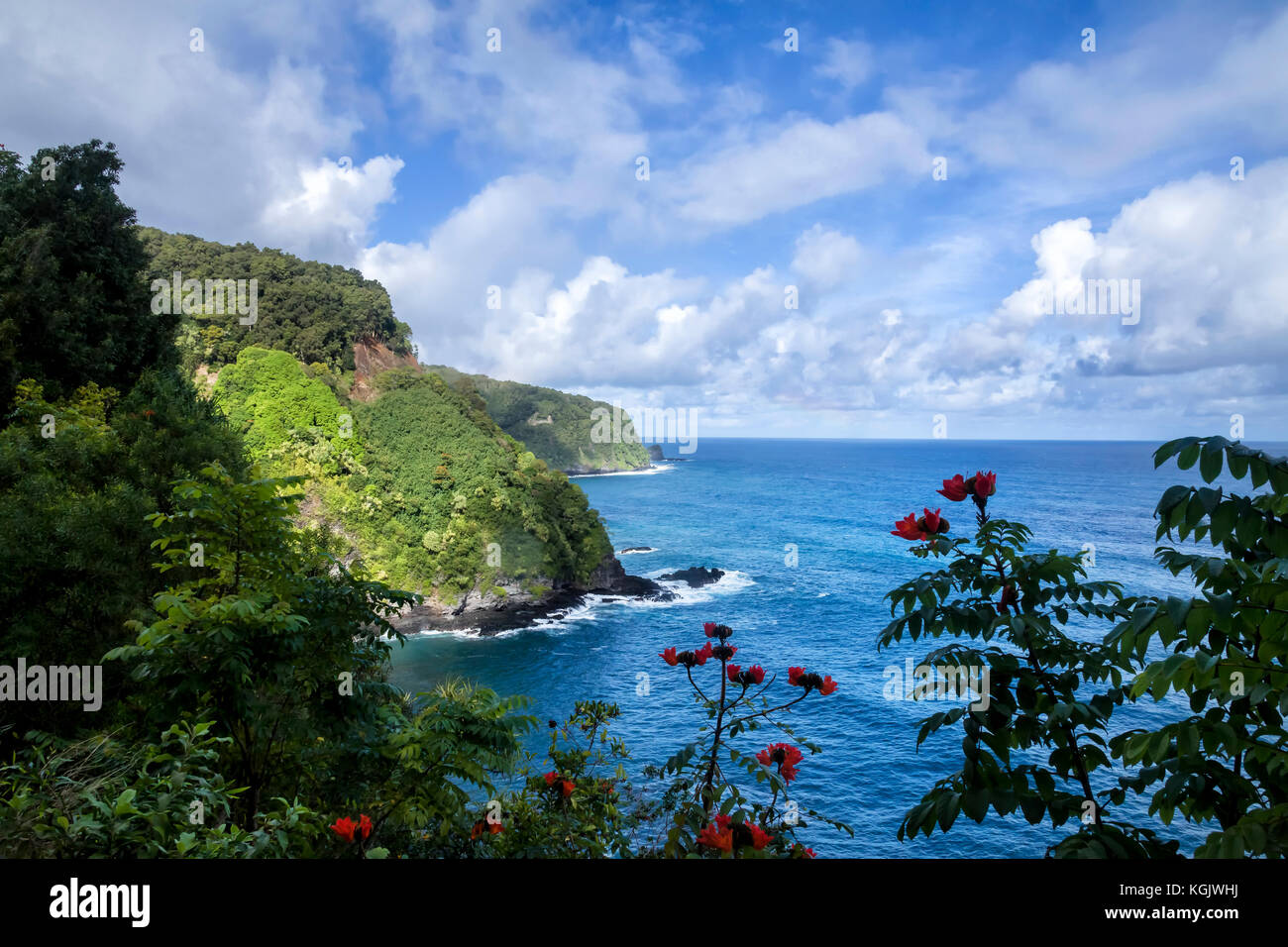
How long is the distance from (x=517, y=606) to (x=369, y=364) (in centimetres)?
3051

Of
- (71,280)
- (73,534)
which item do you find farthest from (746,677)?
(71,280)

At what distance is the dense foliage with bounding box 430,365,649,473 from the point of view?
121 m

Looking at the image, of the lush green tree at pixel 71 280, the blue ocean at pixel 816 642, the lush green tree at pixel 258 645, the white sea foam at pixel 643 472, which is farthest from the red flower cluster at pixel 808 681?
the white sea foam at pixel 643 472

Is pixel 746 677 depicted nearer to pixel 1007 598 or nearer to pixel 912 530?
pixel 912 530

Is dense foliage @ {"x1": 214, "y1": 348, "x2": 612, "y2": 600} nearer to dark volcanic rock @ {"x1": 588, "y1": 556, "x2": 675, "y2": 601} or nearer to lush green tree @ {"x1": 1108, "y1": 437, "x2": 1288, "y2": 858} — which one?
dark volcanic rock @ {"x1": 588, "y1": 556, "x2": 675, "y2": 601}

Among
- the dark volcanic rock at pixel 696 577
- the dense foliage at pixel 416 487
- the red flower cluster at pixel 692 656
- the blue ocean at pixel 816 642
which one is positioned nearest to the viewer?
the red flower cluster at pixel 692 656

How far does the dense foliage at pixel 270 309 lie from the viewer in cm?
4653

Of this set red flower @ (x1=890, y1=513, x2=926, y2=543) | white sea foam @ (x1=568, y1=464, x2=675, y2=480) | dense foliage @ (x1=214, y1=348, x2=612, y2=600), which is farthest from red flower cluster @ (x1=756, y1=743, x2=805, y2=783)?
white sea foam @ (x1=568, y1=464, x2=675, y2=480)

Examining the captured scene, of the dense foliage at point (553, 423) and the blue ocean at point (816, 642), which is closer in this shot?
the blue ocean at point (816, 642)

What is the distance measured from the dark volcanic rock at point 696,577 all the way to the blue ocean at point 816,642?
1.18m

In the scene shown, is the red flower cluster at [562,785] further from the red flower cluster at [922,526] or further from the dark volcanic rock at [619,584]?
the dark volcanic rock at [619,584]

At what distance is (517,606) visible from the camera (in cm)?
4188
